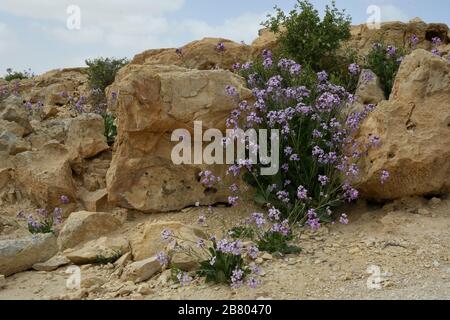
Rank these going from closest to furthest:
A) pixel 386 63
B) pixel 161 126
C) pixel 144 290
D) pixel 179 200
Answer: pixel 144 290
pixel 161 126
pixel 179 200
pixel 386 63

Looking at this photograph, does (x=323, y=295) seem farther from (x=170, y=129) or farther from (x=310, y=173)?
(x=170, y=129)

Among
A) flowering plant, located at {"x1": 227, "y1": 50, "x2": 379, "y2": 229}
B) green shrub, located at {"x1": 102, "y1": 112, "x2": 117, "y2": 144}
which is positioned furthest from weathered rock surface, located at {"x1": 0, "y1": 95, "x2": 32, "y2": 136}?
flowering plant, located at {"x1": 227, "y1": 50, "x2": 379, "y2": 229}

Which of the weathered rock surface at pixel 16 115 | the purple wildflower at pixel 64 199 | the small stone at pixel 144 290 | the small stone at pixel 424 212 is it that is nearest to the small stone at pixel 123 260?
the small stone at pixel 144 290

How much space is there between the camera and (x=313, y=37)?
10.7 meters

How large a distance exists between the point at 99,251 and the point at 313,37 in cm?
605

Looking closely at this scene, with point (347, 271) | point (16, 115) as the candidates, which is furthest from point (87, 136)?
point (347, 271)

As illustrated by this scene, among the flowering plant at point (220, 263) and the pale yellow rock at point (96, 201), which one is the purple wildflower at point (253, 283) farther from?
the pale yellow rock at point (96, 201)

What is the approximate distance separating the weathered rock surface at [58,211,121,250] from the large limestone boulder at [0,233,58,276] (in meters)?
0.31

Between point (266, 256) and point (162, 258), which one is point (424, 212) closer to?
point (266, 256)

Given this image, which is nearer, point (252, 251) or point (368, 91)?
point (252, 251)

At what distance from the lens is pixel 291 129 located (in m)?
7.22

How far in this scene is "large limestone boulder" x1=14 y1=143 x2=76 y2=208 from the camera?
28.3ft

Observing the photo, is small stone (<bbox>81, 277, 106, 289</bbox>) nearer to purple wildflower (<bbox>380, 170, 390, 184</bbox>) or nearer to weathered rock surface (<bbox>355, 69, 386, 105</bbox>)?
purple wildflower (<bbox>380, 170, 390, 184</bbox>)

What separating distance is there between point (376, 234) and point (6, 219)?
5.17 meters
